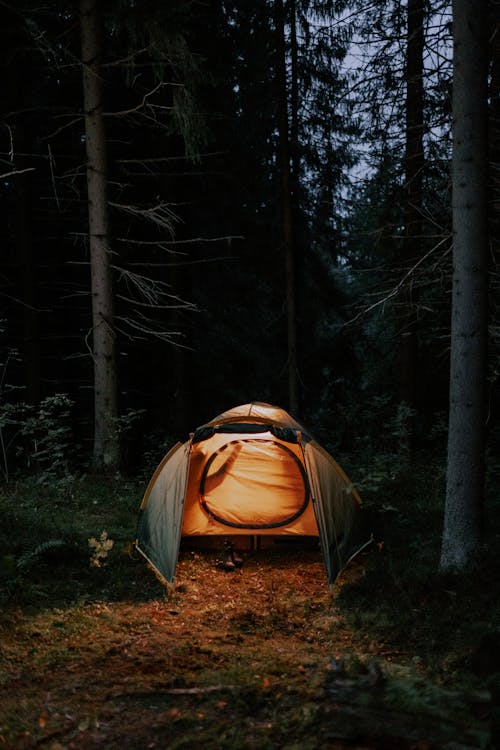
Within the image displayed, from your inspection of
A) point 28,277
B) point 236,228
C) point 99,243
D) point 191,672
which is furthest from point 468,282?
point 28,277

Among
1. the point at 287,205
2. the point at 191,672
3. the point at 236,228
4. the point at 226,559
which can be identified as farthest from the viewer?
the point at 236,228

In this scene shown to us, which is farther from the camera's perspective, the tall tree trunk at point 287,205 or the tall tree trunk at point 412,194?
the tall tree trunk at point 287,205

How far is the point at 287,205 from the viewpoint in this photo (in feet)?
39.3

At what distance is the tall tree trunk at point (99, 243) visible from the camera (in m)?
8.30

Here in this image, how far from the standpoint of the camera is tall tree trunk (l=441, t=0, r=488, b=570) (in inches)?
193

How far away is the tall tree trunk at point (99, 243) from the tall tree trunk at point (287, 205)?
15.0 feet

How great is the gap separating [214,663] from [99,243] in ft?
22.0

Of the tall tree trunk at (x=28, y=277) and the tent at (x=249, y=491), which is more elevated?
the tall tree trunk at (x=28, y=277)

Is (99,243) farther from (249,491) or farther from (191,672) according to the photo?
(191,672)

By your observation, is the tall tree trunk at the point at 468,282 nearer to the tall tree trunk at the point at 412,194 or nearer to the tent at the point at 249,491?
the tent at the point at 249,491

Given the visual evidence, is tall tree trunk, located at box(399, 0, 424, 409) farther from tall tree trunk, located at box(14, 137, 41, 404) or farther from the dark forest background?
tall tree trunk, located at box(14, 137, 41, 404)

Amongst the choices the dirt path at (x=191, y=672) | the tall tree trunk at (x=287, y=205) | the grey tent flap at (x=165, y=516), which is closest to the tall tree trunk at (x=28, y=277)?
the tall tree trunk at (x=287, y=205)

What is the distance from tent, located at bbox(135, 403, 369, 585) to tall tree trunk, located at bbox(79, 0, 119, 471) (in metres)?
2.51

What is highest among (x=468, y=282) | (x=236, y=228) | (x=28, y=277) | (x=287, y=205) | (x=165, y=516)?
(x=287, y=205)
